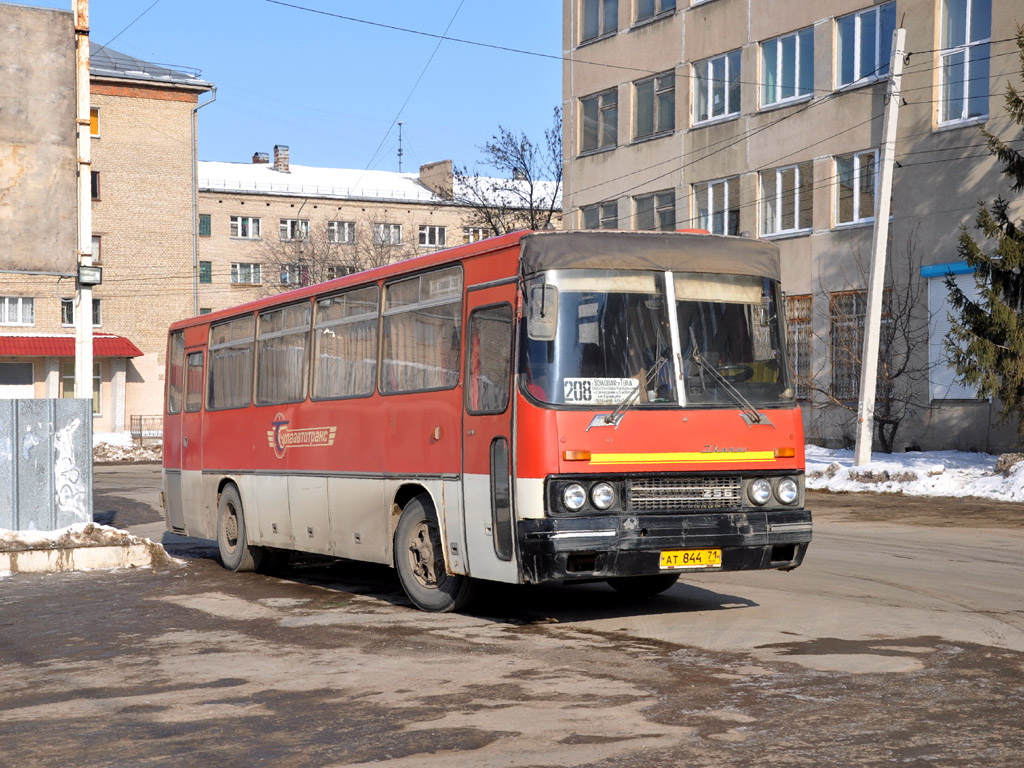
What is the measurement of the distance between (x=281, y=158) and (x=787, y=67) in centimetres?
5498

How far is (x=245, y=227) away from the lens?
81.8 metres

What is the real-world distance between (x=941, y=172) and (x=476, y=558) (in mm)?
23708

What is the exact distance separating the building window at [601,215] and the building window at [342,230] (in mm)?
38424

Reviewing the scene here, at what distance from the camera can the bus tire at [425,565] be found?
36.3ft

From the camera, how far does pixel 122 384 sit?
64.4 metres

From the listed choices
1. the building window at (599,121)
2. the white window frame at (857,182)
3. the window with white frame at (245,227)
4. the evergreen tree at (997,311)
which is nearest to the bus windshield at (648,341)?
the evergreen tree at (997,311)

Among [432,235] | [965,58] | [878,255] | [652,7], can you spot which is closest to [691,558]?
[878,255]

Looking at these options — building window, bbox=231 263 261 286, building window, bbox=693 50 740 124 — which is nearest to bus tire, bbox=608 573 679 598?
building window, bbox=693 50 740 124

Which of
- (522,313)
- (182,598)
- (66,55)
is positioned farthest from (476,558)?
(66,55)

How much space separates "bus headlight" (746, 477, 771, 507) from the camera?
10.4 metres

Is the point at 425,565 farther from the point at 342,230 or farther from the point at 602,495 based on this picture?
the point at 342,230

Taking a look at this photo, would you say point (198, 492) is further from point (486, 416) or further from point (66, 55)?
point (486, 416)

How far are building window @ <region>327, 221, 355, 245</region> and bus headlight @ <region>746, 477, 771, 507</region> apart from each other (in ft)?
238

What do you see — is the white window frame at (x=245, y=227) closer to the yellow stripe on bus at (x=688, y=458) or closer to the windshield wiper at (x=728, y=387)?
the windshield wiper at (x=728, y=387)
